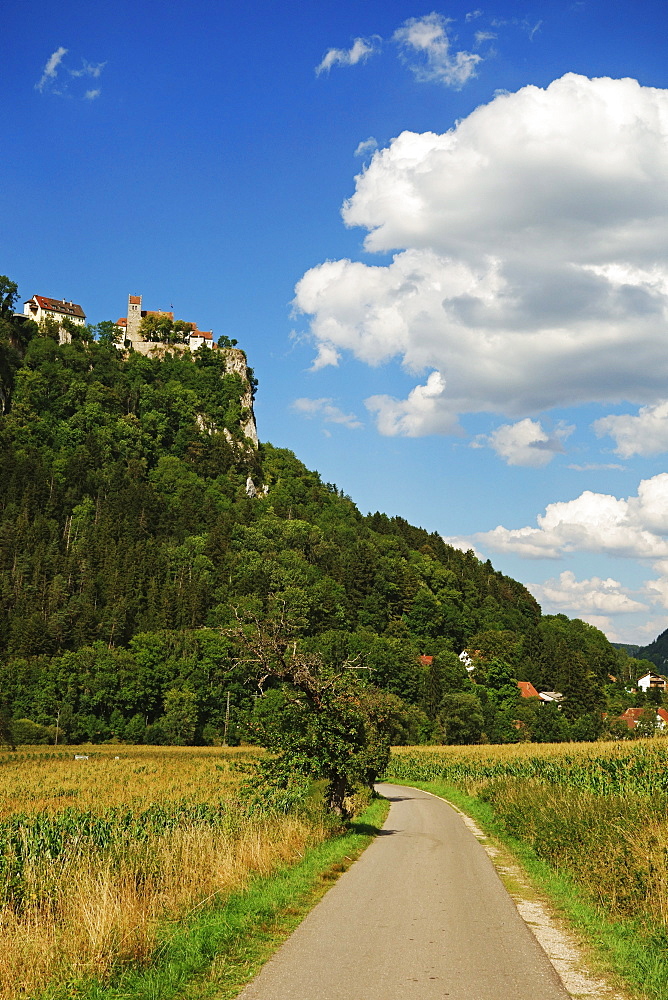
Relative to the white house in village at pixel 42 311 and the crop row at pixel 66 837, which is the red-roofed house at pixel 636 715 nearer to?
the crop row at pixel 66 837

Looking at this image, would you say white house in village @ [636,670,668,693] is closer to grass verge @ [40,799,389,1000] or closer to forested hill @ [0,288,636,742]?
forested hill @ [0,288,636,742]

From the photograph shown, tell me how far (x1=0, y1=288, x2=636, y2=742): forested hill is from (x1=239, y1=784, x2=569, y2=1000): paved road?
217 feet

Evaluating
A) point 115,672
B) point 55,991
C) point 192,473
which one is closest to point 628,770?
point 55,991

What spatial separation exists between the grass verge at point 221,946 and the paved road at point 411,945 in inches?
Answer: 10.9

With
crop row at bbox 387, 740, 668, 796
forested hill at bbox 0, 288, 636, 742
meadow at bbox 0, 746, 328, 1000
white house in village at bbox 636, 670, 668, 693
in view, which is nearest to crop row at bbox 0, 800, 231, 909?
meadow at bbox 0, 746, 328, 1000

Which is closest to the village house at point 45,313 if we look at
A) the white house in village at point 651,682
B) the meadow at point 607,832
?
the white house in village at point 651,682

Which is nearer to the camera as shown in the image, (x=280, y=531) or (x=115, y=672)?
(x=115, y=672)

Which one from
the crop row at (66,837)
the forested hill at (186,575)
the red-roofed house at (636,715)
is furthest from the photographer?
the red-roofed house at (636,715)

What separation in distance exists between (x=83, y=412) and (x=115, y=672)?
77.4 metres

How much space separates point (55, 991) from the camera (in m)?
7.05

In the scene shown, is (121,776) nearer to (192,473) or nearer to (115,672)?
(115,672)

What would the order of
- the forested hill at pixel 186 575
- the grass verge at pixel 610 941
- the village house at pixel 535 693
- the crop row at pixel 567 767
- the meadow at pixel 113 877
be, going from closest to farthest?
the meadow at pixel 113 877
the grass verge at pixel 610 941
the crop row at pixel 567 767
the forested hill at pixel 186 575
the village house at pixel 535 693

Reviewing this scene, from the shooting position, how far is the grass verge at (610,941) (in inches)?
312

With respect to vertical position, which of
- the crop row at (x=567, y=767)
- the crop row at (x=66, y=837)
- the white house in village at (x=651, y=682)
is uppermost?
the crop row at (x=66, y=837)
